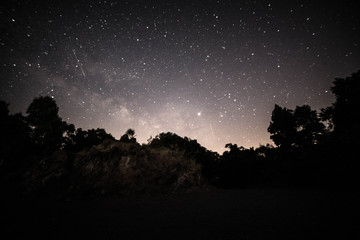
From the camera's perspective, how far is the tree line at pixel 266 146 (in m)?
12.7

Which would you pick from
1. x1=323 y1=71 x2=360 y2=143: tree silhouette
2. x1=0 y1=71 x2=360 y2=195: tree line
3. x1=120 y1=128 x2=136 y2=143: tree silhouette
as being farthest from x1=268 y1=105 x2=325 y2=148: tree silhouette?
x1=120 y1=128 x2=136 y2=143: tree silhouette

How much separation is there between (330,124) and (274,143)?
384 inches

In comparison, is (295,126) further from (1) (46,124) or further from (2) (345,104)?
(1) (46,124)

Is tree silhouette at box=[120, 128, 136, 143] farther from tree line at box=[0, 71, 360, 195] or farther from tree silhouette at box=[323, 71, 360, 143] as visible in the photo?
tree silhouette at box=[323, 71, 360, 143]

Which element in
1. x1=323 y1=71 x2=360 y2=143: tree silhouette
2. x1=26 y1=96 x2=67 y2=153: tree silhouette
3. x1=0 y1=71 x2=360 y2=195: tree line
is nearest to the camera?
x1=0 y1=71 x2=360 y2=195: tree line

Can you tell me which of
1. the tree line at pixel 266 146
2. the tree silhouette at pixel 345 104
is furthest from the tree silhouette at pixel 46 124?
the tree silhouette at pixel 345 104

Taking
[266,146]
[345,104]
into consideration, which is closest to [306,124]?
[266,146]

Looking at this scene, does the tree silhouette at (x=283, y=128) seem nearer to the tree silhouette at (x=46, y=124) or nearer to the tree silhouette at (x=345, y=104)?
the tree silhouette at (x=345, y=104)

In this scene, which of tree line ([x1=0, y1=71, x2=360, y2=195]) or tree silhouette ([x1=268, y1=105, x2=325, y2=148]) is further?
tree silhouette ([x1=268, y1=105, x2=325, y2=148])

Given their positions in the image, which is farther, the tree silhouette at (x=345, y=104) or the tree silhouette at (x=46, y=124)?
the tree silhouette at (x=46, y=124)

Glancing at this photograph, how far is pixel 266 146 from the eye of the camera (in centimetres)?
2981

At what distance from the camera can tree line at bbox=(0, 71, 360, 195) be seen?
1272 centimetres

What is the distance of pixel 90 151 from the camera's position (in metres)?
17.8

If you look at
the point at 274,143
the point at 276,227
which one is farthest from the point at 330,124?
the point at 276,227
